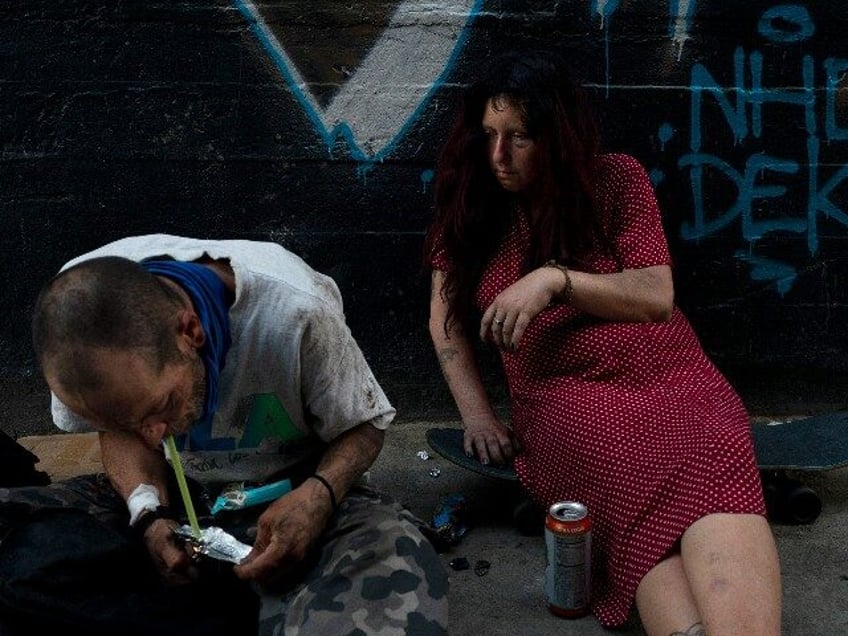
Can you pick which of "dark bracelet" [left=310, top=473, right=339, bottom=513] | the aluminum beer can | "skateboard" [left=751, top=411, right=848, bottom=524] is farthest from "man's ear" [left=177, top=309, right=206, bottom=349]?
"skateboard" [left=751, top=411, right=848, bottom=524]

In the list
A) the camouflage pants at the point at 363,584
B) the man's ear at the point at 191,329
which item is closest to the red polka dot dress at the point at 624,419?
Result: the camouflage pants at the point at 363,584

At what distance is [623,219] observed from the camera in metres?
2.75

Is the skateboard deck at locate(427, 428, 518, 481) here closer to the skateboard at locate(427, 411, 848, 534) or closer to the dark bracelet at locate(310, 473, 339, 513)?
the skateboard at locate(427, 411, 848, 534)

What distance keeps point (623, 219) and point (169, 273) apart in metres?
1.32

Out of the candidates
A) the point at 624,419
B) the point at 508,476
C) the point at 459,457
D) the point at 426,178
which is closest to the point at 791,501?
the point at 624,419

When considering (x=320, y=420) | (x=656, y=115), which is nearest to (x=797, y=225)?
(x=656, y=115)

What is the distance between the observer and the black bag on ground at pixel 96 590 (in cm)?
203

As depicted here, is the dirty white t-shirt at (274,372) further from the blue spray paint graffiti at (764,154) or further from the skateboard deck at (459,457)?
the blue spray paint graffiti at (764,154)

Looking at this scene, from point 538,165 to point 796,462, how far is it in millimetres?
1092

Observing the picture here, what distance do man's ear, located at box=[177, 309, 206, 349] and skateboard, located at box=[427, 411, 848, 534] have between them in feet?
4.00

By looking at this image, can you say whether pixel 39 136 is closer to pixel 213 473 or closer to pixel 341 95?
pixel 341 95

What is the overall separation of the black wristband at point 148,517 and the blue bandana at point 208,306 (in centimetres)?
27

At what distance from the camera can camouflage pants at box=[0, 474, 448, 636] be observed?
196 cm

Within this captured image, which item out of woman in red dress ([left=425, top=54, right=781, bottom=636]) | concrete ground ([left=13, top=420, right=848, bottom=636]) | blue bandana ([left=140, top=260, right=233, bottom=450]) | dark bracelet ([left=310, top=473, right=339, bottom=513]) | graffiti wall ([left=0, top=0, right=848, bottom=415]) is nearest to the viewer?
blue bandana ([left=140, top=260, right=233, bottom=450])
